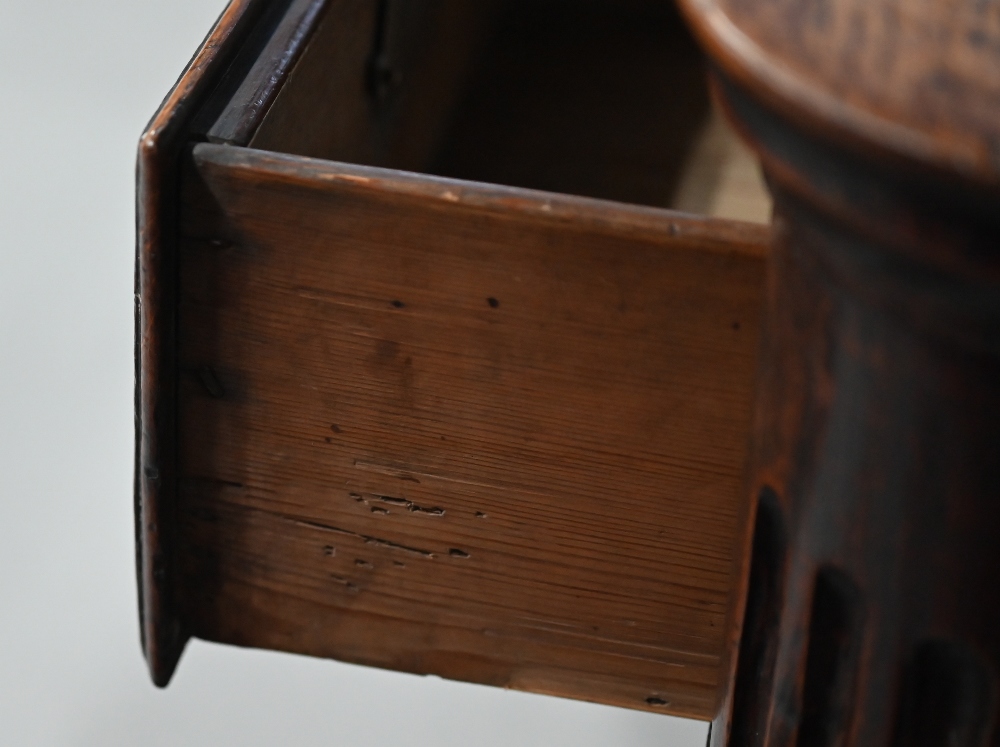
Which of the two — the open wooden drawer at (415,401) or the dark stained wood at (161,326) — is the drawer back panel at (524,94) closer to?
the open wooden drawer at (415,401)

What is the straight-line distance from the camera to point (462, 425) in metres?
0.92

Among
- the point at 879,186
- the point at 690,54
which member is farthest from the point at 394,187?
the point at 690,54

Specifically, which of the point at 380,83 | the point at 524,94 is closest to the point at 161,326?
the point at 380,83

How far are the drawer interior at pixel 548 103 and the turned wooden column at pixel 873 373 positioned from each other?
26.4 inches

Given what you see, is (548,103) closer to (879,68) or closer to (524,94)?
(524,94)

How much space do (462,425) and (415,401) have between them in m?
0.04

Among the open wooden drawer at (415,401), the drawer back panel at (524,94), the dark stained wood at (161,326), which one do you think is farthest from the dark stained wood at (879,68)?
the drawer back panel at (524,94)

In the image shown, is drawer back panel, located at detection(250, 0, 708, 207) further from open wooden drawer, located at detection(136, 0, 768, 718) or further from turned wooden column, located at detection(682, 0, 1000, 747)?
turned wooden column, located at detection(682, 0, 1000, 747)

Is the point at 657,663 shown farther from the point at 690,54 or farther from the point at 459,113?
the point at 690,54

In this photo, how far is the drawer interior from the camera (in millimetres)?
1265

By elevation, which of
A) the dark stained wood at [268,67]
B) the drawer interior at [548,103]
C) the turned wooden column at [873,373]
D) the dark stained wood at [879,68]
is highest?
the dark stained wood at [879,68]

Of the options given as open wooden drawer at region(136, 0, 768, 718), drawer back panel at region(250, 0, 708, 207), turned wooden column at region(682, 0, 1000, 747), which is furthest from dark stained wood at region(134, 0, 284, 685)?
→ turned wooden column at region(682, 0, 1000, 747)

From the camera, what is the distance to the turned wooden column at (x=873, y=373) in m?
0.41

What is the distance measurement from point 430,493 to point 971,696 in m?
0.46
